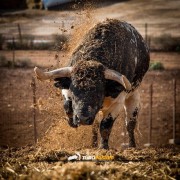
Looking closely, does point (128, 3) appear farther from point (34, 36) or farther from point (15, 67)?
point (15, 67)

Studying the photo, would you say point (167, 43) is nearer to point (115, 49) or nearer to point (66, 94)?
point (115, 49)

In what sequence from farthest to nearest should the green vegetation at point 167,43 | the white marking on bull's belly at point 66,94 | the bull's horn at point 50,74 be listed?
the green vegetation at point 167,43
the white marking on bull's belly at point 66,94
the bull's horn at point 50,74

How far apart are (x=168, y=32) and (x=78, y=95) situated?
18.2 meters

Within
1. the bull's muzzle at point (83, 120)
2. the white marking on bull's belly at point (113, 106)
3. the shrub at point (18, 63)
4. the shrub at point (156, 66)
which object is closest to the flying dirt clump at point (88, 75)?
the bull's muzzle at point (83, 120)

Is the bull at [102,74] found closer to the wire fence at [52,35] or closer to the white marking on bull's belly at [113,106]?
the white marking on bull's belly at [113,106]

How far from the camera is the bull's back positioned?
8844 mm

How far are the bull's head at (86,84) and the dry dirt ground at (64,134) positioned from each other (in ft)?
1.94

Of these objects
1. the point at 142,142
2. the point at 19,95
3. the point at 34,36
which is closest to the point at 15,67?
the point at 19,95

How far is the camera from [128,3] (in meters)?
30.2

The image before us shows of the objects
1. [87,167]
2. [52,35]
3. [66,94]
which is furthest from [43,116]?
[52,35]

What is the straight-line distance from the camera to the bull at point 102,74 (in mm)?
8203

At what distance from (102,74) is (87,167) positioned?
86.1 inches

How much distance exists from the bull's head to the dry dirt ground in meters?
0.59
